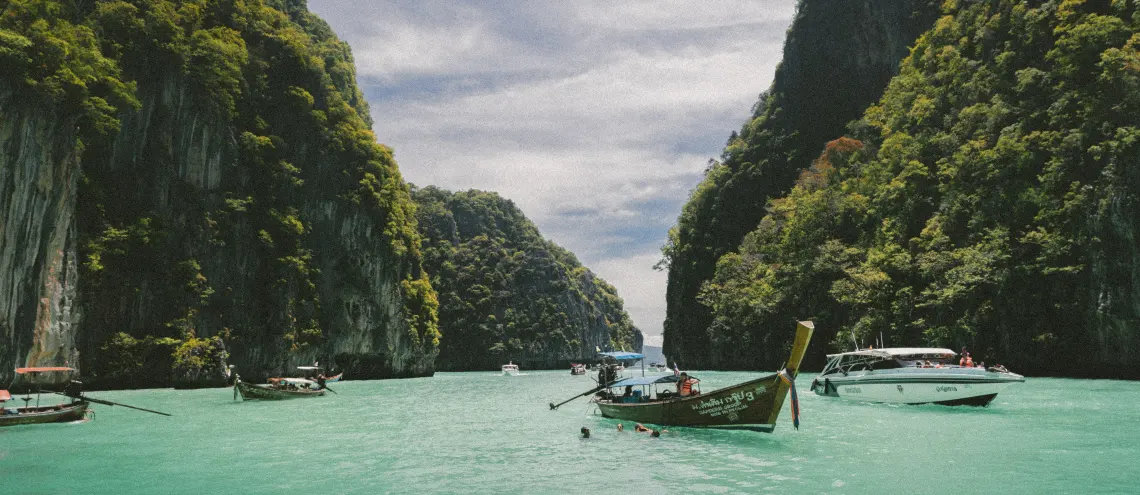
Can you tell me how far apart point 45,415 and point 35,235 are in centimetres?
1707

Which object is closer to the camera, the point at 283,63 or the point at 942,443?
the point at 942,443

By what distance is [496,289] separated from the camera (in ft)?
405

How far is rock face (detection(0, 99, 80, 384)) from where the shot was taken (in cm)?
3116

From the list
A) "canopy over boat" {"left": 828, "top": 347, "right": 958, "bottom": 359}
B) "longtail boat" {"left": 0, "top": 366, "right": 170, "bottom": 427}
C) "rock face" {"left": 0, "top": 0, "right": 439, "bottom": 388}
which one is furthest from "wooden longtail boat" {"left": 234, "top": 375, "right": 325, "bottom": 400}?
"canopy over boat" {"left": 828, "top": 347, "right": 958, "bottom": 359}

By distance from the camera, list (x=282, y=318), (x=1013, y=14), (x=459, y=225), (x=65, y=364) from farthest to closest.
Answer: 1. (x=459, y=225)
2. (x=282, y=318)
3. (x=1013, y=14)
4. (x=65, y=364)

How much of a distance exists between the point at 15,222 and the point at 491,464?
3101 centimetres

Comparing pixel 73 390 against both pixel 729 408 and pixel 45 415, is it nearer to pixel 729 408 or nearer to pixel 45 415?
pixel 45 415

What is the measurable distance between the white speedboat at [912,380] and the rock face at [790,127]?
42757 millimetres

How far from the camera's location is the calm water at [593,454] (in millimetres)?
11555

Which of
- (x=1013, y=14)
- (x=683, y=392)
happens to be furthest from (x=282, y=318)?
(x=1013, y=14)

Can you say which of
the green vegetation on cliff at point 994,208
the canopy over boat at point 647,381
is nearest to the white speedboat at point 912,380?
the canopy over boat at point 647,381

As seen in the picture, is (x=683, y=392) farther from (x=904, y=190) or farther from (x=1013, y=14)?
(x=1013, y=14)

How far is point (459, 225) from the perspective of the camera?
13475 centimetres

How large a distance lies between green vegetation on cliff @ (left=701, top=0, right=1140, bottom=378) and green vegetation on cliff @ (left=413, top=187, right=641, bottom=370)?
213 feet
